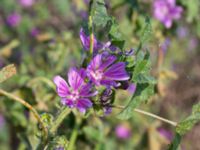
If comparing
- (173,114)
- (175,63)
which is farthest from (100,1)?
(175,63)

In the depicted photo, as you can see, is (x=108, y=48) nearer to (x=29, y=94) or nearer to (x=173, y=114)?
(x=29, y=94)

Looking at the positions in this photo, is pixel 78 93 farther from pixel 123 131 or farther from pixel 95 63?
pixel 123 131

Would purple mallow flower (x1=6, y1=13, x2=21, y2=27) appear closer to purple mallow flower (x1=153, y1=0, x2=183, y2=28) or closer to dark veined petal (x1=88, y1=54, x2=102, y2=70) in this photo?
purple mallow flower (x1=153, y1=0, x2=183, y2=28)

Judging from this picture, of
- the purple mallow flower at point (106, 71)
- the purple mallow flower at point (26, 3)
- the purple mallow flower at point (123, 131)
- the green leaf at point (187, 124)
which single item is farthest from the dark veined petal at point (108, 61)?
the purple mallow flower at point (26, 3)

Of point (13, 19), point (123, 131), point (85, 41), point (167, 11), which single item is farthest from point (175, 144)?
point (13, 19)

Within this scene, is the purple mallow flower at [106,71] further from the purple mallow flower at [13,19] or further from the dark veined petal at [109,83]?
the purple mallow flower at [13,19]
